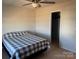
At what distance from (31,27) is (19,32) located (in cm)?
116

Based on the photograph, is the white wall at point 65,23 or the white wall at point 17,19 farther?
the white wall at point 17,19

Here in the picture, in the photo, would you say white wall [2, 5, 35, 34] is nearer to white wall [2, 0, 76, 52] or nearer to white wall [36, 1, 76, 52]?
white wall [2, 0, 76, 52]

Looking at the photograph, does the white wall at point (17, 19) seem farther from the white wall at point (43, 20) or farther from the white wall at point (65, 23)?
the white wall at point (65, 23)

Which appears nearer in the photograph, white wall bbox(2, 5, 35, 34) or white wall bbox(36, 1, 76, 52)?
white wall bbox(36, 1, 76, 52)

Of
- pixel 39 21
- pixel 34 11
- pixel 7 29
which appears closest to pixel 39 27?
pixel 39 21

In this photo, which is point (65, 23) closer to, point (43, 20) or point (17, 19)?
point (43, 20)

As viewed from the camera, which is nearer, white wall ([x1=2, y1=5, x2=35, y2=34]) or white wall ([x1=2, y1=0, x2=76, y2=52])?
white wall ([x1=2, y1=0, x2=76, y2=52])

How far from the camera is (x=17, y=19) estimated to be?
536 cm

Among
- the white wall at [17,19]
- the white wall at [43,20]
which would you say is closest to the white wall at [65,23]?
the white wall at [43,20]

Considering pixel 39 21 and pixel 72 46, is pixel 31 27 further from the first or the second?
pixel 72 46

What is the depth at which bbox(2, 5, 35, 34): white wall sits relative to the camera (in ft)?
16.0

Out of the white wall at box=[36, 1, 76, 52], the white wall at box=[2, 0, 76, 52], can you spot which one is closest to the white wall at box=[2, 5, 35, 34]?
the white wall at box=[2, 0, 76, 52]

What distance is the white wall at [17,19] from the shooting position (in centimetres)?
487

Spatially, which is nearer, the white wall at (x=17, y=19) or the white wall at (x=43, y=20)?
the white wall at (x=43, y=20)
